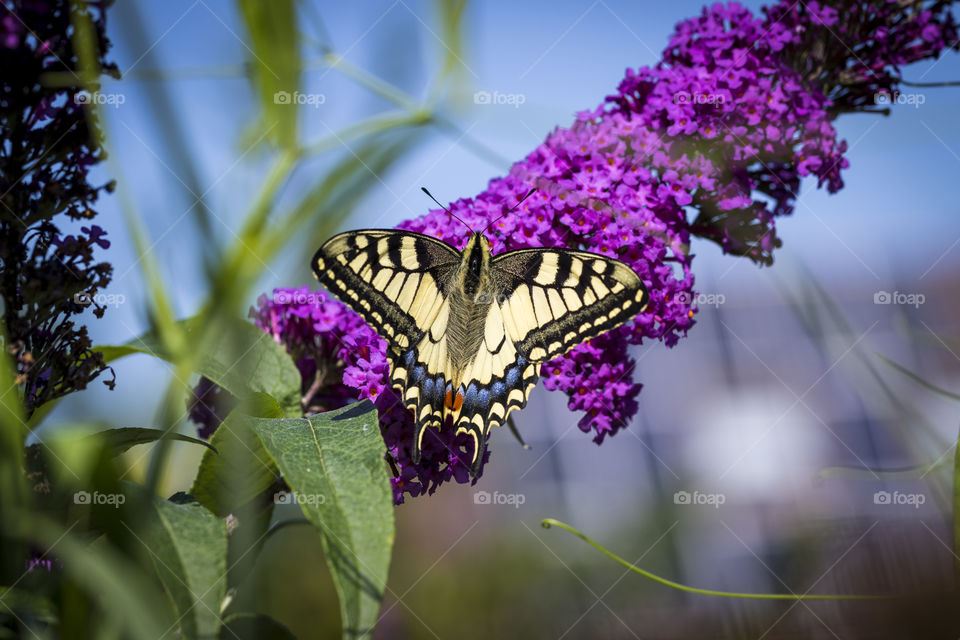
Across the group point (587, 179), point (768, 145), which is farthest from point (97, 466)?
point (768, 145)

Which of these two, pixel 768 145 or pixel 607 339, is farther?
pixel 768 145

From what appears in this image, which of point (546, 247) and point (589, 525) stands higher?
point (546, 247)

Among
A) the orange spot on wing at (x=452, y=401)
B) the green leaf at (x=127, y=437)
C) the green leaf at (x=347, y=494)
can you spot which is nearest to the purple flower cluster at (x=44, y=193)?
the green leaf at (x=127, y=437)

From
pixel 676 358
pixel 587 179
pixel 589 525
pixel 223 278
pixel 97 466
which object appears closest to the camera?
pixel 223 278

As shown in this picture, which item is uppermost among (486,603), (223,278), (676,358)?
(676,358)

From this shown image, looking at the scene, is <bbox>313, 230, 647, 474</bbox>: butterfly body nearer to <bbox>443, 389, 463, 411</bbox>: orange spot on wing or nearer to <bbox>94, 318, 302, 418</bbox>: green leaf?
<bbox>443, 389, 463, 411</bbox>: orange spot on wing

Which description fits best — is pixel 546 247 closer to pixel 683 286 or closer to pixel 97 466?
pixel 683 286
